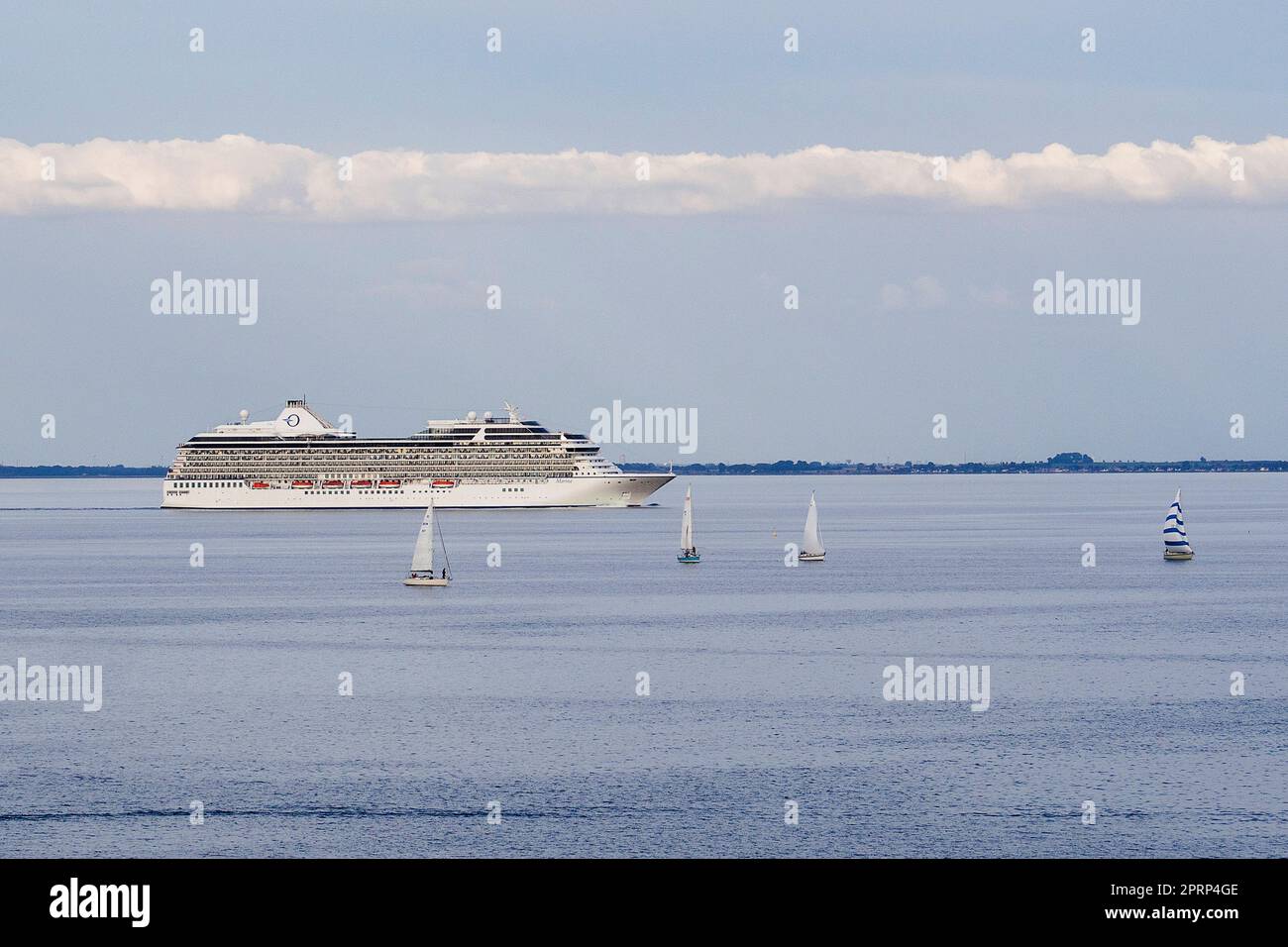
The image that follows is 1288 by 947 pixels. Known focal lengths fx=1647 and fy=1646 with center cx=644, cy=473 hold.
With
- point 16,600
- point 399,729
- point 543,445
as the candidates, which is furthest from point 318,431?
point 399,729

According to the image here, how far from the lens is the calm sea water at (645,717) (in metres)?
27.1

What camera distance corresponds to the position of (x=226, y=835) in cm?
2684

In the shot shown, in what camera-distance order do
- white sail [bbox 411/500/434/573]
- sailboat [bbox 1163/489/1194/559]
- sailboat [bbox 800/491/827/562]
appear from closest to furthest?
white sail [bbox 411/500/434/573] < sailboat [bbox 800/491/827/562] < sailboat [bbox 1163/489/1194/559]

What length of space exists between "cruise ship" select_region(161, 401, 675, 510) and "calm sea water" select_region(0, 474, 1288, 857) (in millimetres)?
70776

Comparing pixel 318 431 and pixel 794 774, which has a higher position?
pixel 318 431

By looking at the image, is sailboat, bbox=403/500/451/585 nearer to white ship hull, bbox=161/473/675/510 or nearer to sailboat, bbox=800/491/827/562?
sailboat, bbox=800/491/827/562

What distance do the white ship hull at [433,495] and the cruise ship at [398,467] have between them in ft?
0.32

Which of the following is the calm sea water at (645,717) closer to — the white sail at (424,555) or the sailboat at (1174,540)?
the white sail at (424,555)

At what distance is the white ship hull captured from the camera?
521 ft
